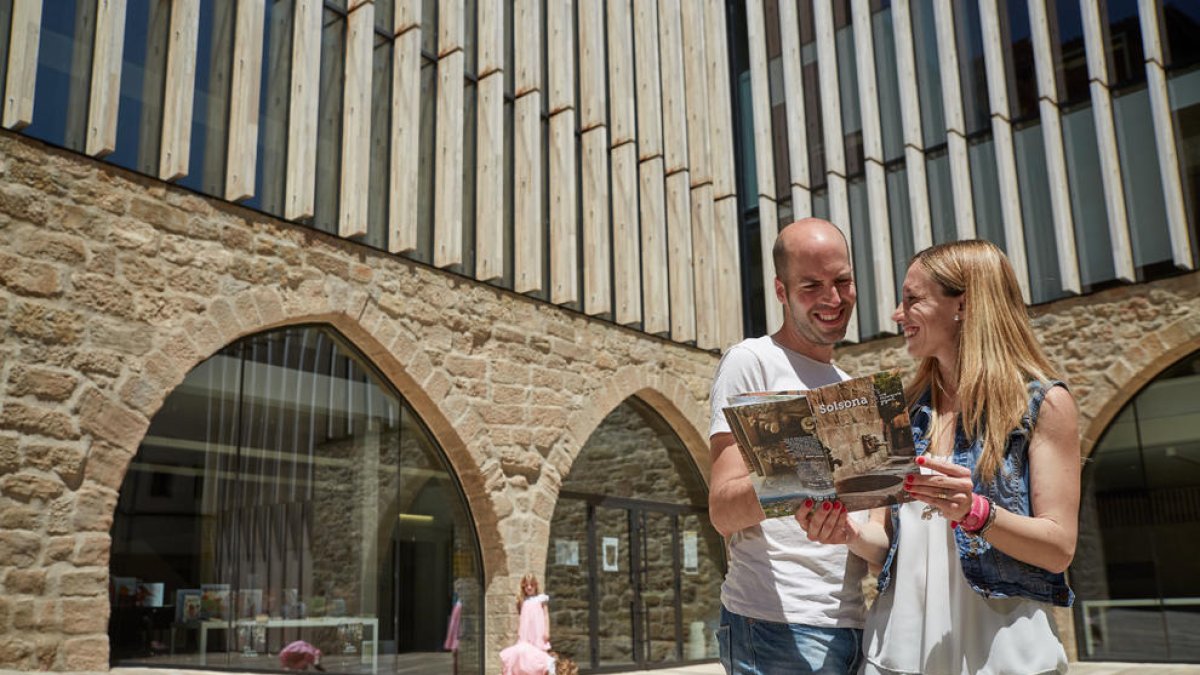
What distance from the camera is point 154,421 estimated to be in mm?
7277

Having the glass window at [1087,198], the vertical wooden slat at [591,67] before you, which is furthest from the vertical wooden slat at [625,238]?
the glass window at [1087,198]

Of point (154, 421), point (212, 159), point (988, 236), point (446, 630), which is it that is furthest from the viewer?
point (988, 236)

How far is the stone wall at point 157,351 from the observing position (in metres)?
6.42

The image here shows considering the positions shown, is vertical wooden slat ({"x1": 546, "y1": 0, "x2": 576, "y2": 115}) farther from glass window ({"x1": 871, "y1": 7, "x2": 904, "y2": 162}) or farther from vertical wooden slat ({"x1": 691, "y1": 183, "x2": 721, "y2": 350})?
glass window ({"x1": 871, "y1": 7, "x2": 904, "y2": 162})

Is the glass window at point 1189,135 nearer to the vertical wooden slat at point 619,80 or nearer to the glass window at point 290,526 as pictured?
the vertical wooden slat at point 619,80

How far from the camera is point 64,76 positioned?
6.95m

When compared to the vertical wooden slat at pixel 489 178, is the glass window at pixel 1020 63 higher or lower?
higher

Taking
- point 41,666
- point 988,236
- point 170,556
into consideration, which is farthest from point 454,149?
point 988,236

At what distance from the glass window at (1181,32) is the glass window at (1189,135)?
0.18 m

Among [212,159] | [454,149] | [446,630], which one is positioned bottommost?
[446,630]

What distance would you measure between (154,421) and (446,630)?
322 cm

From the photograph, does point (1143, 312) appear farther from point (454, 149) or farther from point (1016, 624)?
point (1016, 624)

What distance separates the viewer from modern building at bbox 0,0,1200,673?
272 inches

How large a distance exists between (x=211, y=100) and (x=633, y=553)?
21.0ft
